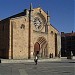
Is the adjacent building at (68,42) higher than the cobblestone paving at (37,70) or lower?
higher

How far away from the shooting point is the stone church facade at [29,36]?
51000mm

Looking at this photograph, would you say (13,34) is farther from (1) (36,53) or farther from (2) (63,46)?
(2) (63,46)

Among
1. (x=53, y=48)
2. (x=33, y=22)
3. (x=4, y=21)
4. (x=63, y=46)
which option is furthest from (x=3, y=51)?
(x=63, y=46)

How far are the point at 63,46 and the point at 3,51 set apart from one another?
48168mm

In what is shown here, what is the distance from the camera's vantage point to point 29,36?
54.5 m

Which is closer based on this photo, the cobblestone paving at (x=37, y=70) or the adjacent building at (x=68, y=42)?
the cobblestone paving at (x=37, y=70)

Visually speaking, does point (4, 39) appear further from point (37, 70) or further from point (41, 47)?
point (37, 70)

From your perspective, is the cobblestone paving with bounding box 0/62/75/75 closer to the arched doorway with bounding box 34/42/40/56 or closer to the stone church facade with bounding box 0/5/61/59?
Result: the stone church facade with bounding box 0/5/61/59

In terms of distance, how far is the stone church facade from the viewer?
51.0m

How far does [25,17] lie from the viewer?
178 feet

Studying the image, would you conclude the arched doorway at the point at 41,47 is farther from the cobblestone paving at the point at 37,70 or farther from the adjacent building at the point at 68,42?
the adjacent building at the point at 68,42

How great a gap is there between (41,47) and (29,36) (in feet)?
18.6

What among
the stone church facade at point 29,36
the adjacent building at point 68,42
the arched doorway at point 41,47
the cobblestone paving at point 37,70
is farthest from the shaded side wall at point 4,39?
the adjacent building at point 68,42

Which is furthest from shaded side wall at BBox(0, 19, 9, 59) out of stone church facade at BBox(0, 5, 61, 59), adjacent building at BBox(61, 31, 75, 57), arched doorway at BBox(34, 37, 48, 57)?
adjacent building at BBox(61, 31, 75, 57)
